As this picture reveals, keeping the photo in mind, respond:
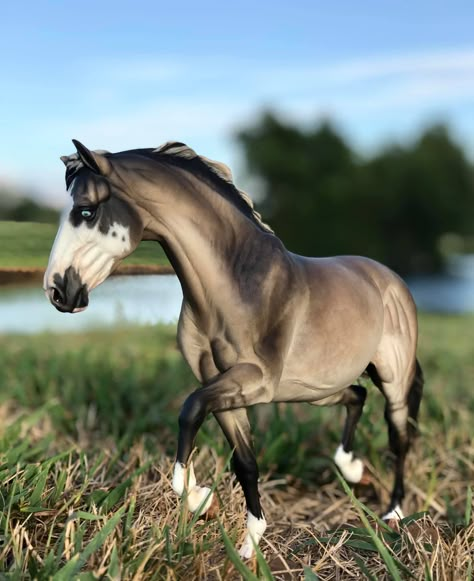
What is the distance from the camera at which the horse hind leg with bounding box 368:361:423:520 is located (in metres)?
2.27

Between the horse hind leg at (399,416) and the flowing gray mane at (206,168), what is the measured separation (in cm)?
78

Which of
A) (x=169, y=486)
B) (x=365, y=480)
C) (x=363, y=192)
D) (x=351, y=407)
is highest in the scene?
(x=351, y=407)

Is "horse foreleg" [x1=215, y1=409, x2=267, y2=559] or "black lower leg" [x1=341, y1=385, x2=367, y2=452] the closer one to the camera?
"horse foreleg" [x1=215, y1=409, x2=267, y2=559]

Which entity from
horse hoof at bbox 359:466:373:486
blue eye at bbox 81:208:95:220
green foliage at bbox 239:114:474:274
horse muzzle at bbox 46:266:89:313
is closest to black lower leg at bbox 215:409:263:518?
horse muzzle at bbox 46:266:89:313

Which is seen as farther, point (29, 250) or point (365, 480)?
point (365, 480)

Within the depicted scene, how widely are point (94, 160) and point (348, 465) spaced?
1415mm

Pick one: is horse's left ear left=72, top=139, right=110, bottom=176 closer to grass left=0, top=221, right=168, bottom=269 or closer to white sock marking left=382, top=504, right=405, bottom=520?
grass left=0, top=221, right=168, bottom=269

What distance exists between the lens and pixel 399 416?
2.33 meters

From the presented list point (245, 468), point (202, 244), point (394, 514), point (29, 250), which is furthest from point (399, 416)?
point (29, 250)

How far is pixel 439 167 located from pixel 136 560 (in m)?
24.7

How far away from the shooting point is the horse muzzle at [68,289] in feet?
5.32

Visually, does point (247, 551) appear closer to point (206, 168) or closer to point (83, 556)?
point (83, 556)

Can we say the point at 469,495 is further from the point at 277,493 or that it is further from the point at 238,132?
the point at 238,132

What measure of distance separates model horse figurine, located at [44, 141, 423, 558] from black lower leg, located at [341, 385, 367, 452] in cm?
29
